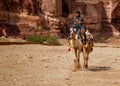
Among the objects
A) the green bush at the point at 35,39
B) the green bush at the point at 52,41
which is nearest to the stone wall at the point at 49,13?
the green bush at the point at 35,39

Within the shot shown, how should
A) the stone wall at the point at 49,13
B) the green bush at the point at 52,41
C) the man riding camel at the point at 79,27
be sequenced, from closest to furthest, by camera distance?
the man riding camel at the point at 79,27, the green bush at the point at 52,41, the stone wall at the point at 49,13

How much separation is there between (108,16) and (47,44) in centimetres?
1504

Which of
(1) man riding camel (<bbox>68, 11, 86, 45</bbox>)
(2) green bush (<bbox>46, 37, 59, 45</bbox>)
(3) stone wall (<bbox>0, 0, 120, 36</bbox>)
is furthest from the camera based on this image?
(3) stone wall (<bbox>0, 0, 120, 36</bbox>)

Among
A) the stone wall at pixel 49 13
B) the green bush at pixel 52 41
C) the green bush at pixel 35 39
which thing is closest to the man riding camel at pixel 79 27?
the green bush at pixel 52 41

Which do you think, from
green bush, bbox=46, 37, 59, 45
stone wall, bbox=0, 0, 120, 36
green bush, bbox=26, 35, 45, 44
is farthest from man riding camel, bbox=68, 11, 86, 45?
stone wall, bbox=0, 0, 120, 36

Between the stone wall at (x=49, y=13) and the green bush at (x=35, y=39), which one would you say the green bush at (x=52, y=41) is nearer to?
the green bush at (x=35, y=39)

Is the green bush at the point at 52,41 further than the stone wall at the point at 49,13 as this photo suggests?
No

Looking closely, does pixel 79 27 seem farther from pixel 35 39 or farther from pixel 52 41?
pixel 35 39

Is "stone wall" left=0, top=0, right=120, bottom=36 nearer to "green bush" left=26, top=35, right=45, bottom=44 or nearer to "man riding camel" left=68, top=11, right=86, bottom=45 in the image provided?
"green bush" left=26, top=35, right=45, bottom=44

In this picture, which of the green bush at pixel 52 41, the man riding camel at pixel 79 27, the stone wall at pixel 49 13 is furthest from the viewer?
the stone wall at pixel 49 13

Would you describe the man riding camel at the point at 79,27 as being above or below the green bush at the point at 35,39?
above

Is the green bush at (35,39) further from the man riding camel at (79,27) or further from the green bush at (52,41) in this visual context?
the man riding camel at (79,27)

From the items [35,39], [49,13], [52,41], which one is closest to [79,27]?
[52,41]

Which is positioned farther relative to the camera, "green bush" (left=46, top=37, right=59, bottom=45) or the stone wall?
the stone wall
